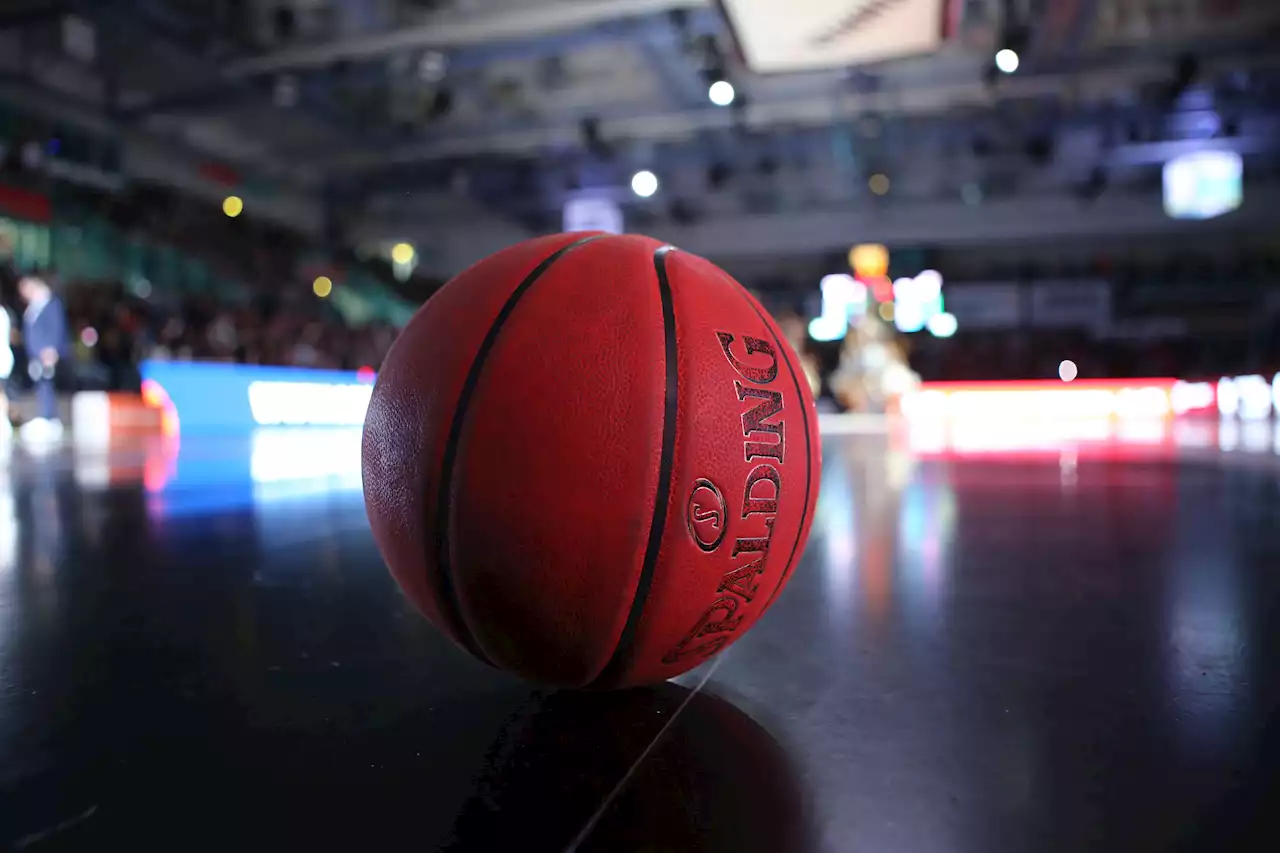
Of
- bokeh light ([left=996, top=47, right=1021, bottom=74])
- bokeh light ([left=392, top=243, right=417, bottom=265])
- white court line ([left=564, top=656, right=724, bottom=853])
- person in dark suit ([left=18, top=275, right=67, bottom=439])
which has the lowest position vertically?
white court line ([left=564, top=656, right=724, bottom=853])

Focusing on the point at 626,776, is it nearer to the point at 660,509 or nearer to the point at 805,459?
the point at 660,509

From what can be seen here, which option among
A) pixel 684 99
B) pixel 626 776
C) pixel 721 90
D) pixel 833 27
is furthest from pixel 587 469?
pixel 684 99

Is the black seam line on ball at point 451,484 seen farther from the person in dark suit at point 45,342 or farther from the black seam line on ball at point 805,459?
the person in dark suit at point 45,342

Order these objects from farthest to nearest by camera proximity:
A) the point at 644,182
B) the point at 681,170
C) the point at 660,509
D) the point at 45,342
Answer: the point at 681,170
the point at 644,182
the point at 45,342
the point at 660,509

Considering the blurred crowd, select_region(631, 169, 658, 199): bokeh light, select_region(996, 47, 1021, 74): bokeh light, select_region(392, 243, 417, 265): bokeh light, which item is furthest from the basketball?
select_region(392, 243, 417, 265): bokeh light

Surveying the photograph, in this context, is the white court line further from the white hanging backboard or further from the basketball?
the white hanging backboard

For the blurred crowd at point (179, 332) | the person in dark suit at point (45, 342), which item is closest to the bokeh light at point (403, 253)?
the blurred crowd at point (179, 332)

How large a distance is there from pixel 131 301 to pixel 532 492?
38.3 feet

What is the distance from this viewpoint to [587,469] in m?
0.75

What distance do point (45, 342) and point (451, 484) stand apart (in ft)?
24.2

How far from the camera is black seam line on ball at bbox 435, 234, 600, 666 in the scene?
79 centimetres

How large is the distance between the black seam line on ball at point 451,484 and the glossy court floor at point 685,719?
0.26ft

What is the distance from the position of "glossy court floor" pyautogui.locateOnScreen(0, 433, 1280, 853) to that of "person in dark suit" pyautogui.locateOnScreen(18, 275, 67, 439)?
6.16 m

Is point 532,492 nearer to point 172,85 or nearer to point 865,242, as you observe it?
point 172,85
